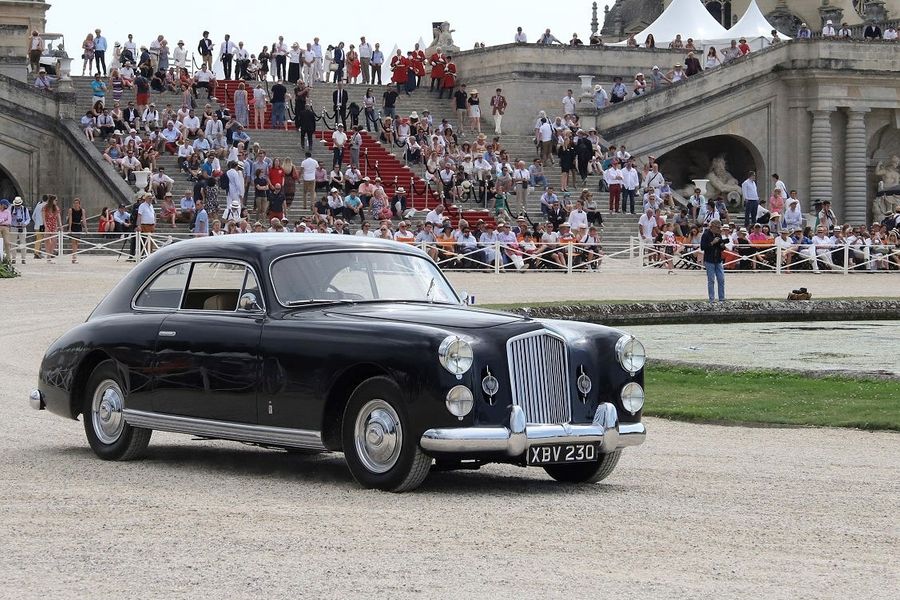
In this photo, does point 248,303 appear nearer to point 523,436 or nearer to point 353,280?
point 353,280

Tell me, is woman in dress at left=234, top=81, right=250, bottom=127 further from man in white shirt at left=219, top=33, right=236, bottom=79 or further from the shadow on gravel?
the shadow on gravel

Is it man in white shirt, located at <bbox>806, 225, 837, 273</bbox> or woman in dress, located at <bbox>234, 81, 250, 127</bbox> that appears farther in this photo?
woman in dress, located at <bbox>234, 81, 250, 127</bbox>

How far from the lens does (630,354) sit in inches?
460

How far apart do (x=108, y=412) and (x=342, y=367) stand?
248 centimetres

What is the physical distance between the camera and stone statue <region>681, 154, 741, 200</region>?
58.5 m

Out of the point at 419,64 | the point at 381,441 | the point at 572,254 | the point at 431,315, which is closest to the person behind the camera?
the point at 381,441

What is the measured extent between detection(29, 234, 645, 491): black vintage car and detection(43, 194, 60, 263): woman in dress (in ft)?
89.5

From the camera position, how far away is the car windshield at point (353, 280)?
12.0 m

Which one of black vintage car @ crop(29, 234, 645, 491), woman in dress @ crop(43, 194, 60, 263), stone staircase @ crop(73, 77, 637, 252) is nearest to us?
black vintage car @ crop(29, 234, 645, 491)

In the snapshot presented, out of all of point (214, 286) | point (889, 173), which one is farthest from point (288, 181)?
point (214, 286)

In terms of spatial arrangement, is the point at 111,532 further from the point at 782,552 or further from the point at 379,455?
the point at 782,552

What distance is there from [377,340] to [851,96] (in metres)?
51.4

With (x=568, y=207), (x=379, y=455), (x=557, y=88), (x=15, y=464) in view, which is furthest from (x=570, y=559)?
(x=557, y=88)

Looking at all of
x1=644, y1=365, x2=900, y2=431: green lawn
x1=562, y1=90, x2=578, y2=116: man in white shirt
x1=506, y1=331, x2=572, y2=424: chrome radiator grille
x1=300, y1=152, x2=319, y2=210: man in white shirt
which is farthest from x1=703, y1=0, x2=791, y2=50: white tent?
x1=506, y1=331, x2=572, y2=424: chrome radiator grille
